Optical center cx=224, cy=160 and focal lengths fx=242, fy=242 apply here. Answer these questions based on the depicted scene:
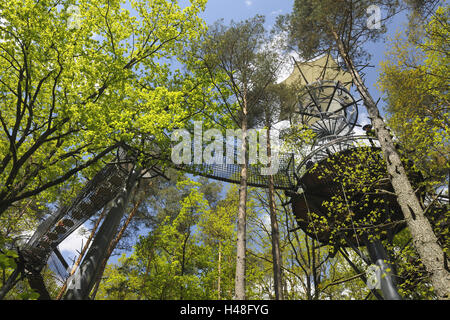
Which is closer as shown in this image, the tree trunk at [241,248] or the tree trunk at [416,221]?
the tree trunk at [416,221]

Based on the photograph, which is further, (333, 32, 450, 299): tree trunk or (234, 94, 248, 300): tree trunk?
(234, 94, 248, 300): tree trunk

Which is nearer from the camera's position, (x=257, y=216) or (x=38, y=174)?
(x=38, y=174)

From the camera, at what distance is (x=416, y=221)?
5.02 metres

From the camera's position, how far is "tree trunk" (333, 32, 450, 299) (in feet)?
14.1

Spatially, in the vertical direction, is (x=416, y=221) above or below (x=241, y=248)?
above

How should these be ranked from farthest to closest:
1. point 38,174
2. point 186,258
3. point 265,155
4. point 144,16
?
point 265,155 → point 186,258 → point 144,16 → point 38,174

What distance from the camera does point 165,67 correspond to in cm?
925

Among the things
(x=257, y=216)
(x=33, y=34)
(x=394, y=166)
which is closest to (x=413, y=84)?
(x=394, y=166)

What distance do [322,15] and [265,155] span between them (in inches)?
239

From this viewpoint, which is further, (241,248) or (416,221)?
(241,248)

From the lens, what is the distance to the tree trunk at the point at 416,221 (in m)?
4.29
